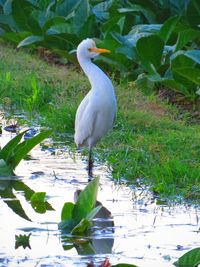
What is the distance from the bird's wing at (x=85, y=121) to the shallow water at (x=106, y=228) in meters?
0.32

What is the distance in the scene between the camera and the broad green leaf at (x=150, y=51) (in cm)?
1130

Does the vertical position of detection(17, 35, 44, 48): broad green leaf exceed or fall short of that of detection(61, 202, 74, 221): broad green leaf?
it falls short

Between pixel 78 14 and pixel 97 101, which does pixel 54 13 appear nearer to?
pixel 78 14

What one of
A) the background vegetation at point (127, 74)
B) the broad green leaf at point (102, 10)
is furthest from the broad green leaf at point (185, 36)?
the broad green leaf at point (102, 10)

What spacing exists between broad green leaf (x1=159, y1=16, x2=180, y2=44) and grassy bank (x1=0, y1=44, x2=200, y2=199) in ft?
2.42

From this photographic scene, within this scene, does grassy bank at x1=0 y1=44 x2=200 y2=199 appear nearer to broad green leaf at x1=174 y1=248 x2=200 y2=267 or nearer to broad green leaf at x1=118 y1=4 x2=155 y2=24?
broad green leaf at x1=118 y1=4 x2=155 y2=24

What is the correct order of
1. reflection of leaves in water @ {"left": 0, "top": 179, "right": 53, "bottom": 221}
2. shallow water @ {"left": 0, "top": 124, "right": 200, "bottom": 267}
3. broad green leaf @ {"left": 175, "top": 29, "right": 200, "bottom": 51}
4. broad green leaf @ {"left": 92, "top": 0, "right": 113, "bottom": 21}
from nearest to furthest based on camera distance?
shallow water @ {"left": 0, "top": 124, "right": 200, "bottom": 267}, reflection of leaves in water @ {"left": 0, "top": 179, "right": 53, "bottom": 221}, broad green leaf @ {"left": 175, "top": 29, "right": 200, "bottom": 51}, broad green leaf @ {"left": 92, "top": 0, "right": 113, "bottom": 21}

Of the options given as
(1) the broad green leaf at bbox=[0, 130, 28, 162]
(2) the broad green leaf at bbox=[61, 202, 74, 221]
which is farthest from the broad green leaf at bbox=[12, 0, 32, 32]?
(2) the broad green leaf at bbox=[61, 202, 74, 221]

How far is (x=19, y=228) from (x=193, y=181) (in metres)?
1.71

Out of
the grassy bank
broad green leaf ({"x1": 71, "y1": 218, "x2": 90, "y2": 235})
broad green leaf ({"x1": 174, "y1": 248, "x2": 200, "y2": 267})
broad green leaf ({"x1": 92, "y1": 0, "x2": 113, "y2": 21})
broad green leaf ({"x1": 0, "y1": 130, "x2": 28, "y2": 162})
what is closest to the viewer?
broad green leaf ({"x1": 174, "y1": 248, "x2": 200, "y2": 267})

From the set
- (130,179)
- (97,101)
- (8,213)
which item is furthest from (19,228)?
(97,101)

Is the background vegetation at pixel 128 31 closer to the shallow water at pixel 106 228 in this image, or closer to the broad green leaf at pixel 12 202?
the shallow water at pixel 106 228

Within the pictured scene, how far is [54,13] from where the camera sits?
14.3 metres

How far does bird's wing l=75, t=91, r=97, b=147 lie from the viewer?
914 cm
